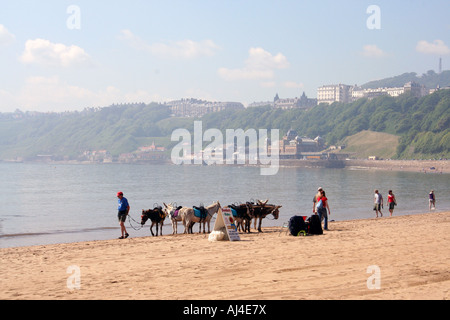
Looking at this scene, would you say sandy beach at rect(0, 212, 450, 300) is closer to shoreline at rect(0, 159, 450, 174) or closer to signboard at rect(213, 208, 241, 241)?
signboard at rect(213, 208, 241, 241)

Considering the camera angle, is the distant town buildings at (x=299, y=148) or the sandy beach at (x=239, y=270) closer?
the sandy beach at (x=239, y=270)

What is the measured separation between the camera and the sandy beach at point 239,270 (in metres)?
8.63

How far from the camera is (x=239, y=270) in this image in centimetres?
1034

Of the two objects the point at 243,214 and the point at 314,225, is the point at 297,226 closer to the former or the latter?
the point at 314,225

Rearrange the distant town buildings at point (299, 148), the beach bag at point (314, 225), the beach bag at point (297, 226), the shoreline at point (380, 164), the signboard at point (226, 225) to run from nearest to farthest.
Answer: the signboard at point (226, 225) < the beach bag at point (297, 226) < the beach bag at point (314, 225) < the shoreline at point (380, 164) < the distant town buildings at point (299, 148)

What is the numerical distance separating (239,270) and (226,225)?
172 inches

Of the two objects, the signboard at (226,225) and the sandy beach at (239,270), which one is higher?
the signboard at (226,225)

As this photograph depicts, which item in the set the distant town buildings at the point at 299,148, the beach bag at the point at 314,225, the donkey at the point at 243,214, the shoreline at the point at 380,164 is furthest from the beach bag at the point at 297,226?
the distant town buildings at the point at 299,148

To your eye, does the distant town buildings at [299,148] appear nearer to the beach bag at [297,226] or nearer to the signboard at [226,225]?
the beach bag at [297,226]

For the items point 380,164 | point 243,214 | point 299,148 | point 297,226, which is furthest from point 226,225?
point 299,148

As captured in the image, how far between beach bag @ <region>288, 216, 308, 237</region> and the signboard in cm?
161

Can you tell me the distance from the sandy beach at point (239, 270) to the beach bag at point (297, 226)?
2.07 ft

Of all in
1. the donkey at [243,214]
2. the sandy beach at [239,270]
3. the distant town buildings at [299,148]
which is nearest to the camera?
the sandy beach at [239,270]
